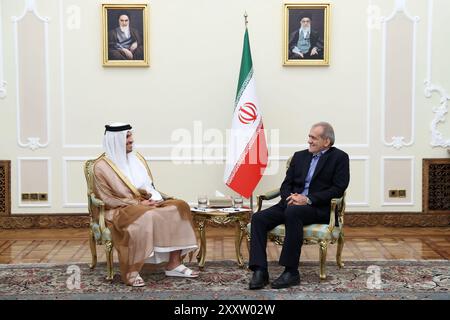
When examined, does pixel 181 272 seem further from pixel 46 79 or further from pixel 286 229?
pixel 46 79

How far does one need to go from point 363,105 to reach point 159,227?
306cm

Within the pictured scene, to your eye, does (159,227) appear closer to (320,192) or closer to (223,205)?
(223,205)

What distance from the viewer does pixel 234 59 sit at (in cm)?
684

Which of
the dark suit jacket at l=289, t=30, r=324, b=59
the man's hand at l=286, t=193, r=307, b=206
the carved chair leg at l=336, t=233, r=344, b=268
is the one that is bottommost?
the carved chair leg at l=336, t=233, r=344, b=268

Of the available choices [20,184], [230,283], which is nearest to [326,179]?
[230,283]

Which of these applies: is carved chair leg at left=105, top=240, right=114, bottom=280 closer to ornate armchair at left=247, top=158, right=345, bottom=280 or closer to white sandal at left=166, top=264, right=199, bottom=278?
white sandal at left=166, top=264, right=199, bottom=278

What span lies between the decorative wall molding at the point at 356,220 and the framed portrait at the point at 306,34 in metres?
1.72

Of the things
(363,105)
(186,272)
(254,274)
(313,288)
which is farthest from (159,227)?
(363,105)

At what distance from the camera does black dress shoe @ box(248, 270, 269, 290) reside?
15.3 ft

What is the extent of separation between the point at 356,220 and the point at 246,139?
159cm

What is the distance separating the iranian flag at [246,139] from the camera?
6.42 meters

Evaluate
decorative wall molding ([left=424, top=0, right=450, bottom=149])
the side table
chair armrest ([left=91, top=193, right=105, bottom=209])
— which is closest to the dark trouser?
the side table

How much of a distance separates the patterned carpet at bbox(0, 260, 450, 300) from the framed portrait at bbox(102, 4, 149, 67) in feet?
7.85

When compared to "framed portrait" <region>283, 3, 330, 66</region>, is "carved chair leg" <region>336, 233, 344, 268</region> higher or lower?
lower
